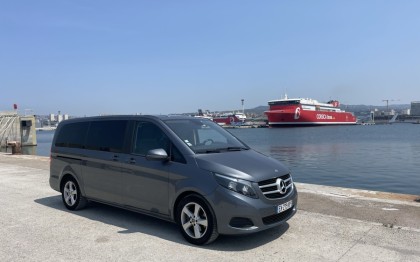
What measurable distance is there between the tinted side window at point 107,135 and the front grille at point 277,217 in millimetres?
2702

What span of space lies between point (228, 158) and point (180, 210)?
Answer: 983 millimetres

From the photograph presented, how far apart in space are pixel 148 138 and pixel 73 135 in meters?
2.24

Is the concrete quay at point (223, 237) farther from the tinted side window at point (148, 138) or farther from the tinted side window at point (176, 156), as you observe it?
the tinted side window at point (148, 138)

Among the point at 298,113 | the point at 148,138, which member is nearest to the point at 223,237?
the point at 148,138

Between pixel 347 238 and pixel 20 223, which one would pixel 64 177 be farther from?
pixel 347 238

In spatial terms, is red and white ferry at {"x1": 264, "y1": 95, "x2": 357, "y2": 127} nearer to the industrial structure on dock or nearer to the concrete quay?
the industrial structure on dock

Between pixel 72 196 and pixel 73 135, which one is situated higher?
pixel 73 135

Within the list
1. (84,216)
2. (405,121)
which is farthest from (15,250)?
(405,121)

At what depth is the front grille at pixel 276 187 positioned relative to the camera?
5195 mm

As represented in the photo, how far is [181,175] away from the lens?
5504 millimetres

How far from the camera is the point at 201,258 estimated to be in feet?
15.9

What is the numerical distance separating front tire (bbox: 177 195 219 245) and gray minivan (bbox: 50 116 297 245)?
1 centimetres

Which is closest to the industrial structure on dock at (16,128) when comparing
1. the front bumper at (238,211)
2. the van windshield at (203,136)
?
the van windshield at (203,136)

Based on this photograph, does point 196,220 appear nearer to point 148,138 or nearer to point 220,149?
point 220,149
